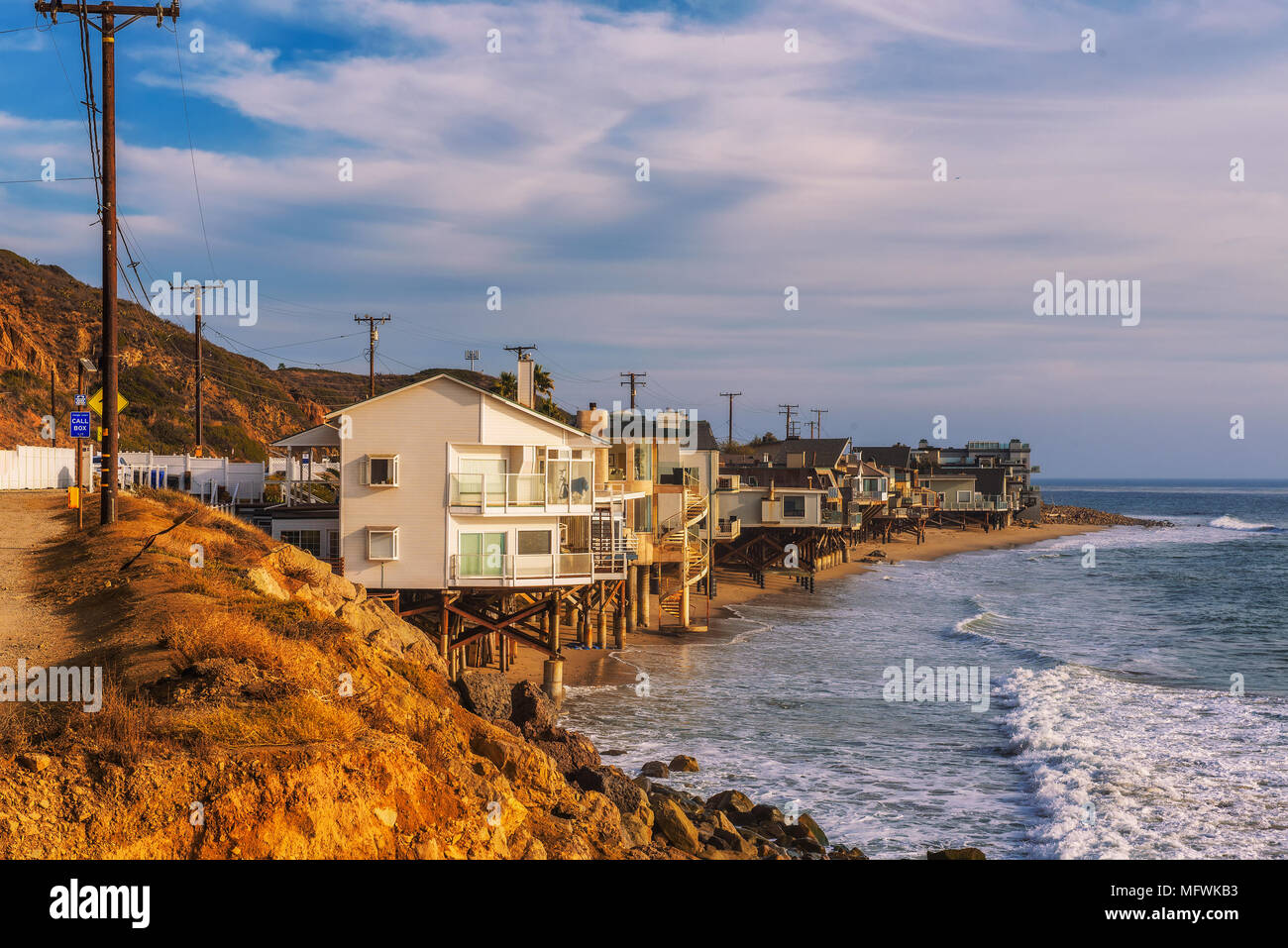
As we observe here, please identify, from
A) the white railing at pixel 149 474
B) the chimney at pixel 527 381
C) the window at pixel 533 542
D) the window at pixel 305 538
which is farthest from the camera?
the white railing at pixel 149 474

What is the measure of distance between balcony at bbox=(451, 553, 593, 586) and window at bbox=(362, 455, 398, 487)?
308 centimetres

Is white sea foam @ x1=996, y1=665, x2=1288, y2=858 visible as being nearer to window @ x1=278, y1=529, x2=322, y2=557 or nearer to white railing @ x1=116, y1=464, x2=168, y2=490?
window @ x1=278, y1=529, x2=322, y2=557

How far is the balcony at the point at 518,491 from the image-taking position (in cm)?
2889

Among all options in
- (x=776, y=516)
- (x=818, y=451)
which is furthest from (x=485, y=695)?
(x=818, y=451)

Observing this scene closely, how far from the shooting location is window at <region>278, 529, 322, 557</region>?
1254 inches

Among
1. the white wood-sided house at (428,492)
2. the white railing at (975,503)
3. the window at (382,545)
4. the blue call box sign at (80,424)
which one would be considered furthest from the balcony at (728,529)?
the white railing at (975,503)

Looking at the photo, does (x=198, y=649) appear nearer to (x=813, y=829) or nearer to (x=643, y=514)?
(x=813, y=829)

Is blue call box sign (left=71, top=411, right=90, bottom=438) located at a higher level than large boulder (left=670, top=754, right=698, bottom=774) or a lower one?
higher

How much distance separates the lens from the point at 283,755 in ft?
35.3

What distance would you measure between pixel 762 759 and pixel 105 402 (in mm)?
18696

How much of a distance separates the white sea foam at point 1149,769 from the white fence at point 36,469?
41.6m

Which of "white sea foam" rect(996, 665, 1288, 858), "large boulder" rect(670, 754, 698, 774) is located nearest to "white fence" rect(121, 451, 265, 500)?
"large boulder" rect(670, 754, 698, 774)

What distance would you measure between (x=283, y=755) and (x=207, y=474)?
126 ft

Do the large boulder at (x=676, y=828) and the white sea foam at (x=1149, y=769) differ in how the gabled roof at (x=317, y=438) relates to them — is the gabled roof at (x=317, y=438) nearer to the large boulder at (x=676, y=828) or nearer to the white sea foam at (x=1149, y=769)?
the large boulder at (x=676, y=828)
